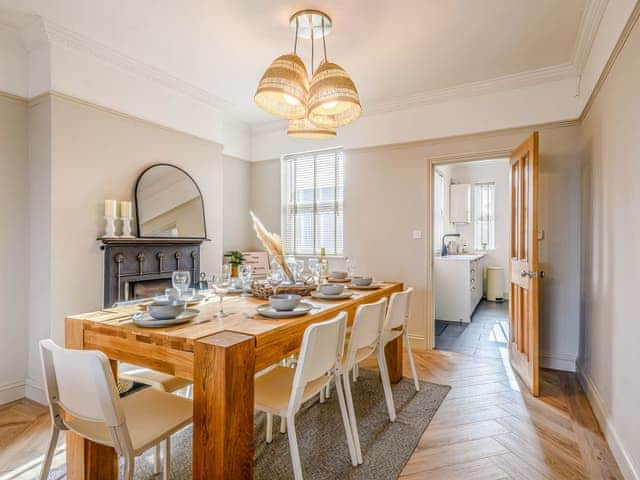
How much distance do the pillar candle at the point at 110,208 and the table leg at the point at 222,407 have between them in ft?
7.16

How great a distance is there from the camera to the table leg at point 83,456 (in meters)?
1.57

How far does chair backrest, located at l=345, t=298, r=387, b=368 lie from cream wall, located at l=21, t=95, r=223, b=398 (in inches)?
89.7

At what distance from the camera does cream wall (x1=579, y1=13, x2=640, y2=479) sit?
5.72ft

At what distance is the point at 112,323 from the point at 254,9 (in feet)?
7.05

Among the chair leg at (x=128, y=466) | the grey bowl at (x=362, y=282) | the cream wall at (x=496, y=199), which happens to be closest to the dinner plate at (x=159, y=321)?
the chair leg at (x=128, y=466)

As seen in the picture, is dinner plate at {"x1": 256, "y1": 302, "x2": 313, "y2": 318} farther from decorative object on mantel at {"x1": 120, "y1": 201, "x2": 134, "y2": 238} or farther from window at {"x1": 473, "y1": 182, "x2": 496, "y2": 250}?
window at {"x1": 473, "y1": 182, "x2": 496, "y2": 250}

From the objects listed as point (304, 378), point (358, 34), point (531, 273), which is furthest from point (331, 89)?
point (531, 273)

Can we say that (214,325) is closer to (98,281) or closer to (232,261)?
(98,281)

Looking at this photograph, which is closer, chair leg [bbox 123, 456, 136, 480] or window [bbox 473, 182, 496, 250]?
chair leg [bbox 123, 456, 136, 480]

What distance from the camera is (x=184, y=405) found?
1571mm

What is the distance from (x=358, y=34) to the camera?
8.87ft

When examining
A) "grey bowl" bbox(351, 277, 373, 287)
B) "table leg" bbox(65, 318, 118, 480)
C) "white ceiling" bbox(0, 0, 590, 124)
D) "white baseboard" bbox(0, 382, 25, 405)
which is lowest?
"white baseboard" bbox(0, 382, 25, 405)

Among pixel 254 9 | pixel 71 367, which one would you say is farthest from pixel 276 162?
pixel 71 367

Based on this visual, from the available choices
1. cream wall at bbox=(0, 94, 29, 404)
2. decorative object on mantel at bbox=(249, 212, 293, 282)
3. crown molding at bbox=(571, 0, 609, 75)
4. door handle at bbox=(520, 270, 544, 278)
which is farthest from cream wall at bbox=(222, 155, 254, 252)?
crown molding at bbox=(571, 0, 609, 75)
